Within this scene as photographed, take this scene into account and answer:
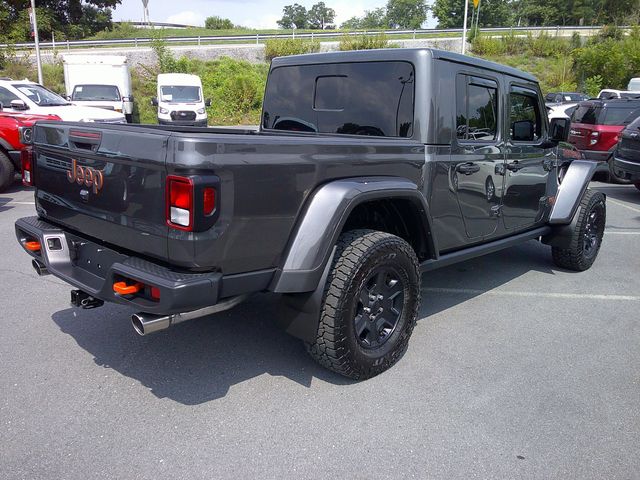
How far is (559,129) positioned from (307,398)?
3.64 metres

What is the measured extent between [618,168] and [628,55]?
2596 cm

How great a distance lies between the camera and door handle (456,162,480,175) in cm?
382

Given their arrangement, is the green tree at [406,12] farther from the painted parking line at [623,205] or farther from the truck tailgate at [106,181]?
the truck tailgate at [106,181]

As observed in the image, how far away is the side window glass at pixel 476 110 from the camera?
12.7 feet

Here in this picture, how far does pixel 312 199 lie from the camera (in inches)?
114

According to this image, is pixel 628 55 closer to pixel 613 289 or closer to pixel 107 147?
pixel 613 289

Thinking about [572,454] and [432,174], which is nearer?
[572,454]

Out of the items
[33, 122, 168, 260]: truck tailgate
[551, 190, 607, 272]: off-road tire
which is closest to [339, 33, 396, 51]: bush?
[551, 190, 607, 272]: off-road tire

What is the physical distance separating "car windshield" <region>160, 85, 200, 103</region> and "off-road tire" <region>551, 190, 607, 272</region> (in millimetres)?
19194

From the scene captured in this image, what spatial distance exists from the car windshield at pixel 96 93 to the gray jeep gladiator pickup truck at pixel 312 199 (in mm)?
15267

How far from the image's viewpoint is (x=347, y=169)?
3.04m

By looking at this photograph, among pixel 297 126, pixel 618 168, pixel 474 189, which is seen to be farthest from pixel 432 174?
pixel 618 168

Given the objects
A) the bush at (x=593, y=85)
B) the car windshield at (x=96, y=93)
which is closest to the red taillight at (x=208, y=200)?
the car windshield at (x=96, y=93)

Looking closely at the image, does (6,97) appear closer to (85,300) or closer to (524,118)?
(85,300)
